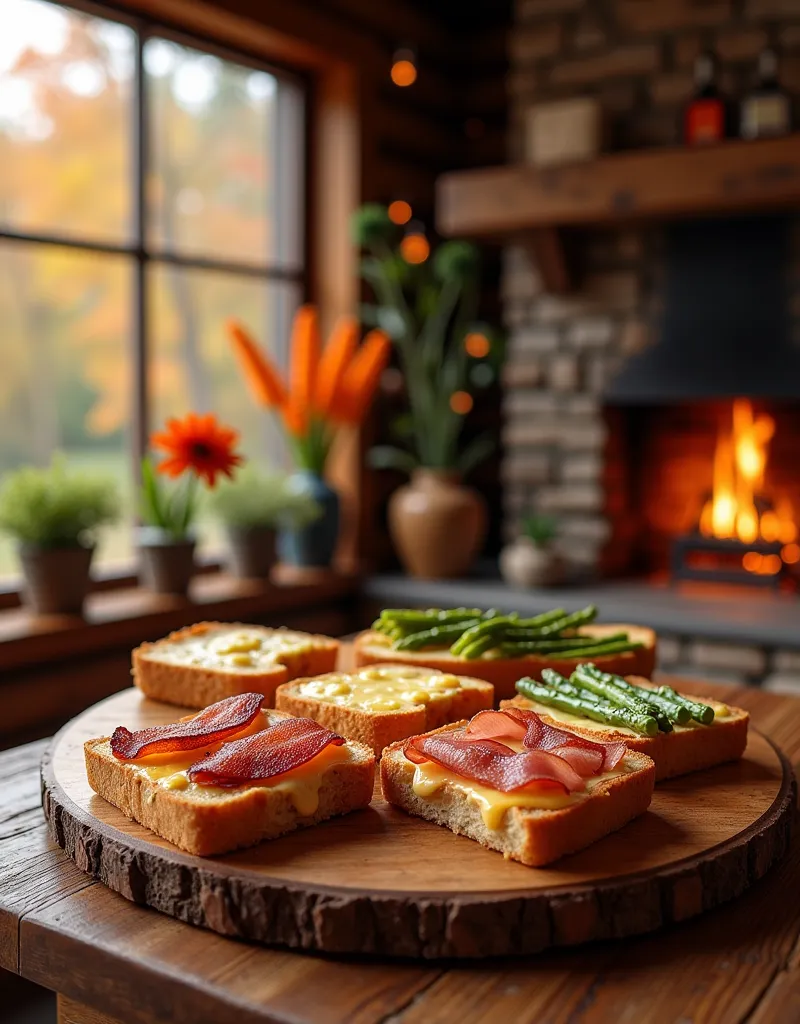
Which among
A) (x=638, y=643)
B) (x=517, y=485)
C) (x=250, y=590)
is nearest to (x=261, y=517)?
(x=250, y=590)

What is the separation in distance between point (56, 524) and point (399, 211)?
8.56 ft

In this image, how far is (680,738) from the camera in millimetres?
1643

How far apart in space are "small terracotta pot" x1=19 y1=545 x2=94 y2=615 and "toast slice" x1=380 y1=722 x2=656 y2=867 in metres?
2.05

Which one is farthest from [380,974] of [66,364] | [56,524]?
[66,364]

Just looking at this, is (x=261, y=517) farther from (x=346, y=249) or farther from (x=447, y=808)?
(x=447, y=808)

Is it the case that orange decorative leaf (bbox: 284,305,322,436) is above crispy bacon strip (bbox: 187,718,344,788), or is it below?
above

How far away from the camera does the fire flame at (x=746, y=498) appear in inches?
181

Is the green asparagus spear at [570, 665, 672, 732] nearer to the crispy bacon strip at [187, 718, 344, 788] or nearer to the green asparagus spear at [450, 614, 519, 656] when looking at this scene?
the green asparagus spear at [450, 614, 519, 656]

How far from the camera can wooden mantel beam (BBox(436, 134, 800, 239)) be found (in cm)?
379

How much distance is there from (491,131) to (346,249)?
1155mm

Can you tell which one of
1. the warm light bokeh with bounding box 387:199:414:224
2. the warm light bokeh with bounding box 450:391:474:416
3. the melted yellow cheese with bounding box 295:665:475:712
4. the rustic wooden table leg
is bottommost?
the rustic wooden table leg

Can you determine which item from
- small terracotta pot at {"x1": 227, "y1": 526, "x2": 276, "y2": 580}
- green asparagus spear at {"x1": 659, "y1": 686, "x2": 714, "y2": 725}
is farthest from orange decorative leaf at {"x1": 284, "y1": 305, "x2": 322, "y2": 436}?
green asparagus spear at {"x1": 659, "y1": 686, "x2": 714, "y2": 725}

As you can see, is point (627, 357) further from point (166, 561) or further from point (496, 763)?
point (496, 763)

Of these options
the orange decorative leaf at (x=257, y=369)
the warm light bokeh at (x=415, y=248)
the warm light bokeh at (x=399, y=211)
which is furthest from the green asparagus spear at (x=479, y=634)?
the warm light bokeh at (x=399, y=211)
